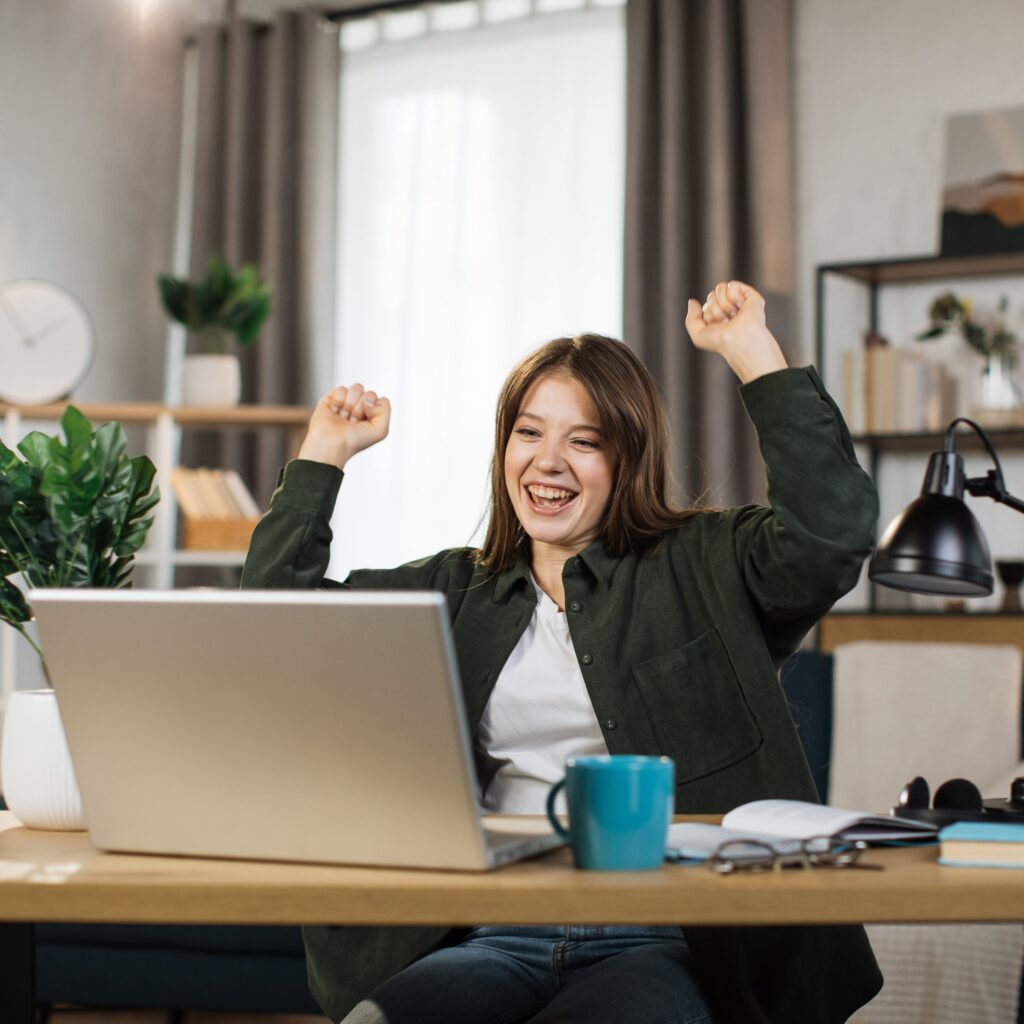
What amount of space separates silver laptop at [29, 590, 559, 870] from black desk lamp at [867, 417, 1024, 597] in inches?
17.3

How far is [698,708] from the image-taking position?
142cm

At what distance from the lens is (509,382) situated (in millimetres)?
1685

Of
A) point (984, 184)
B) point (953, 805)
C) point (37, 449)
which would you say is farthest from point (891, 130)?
point (37, 449)

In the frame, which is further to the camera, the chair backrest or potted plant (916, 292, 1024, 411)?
potted plant (916, 292, 1024, 411)

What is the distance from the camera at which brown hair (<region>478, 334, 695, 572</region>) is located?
1.59m

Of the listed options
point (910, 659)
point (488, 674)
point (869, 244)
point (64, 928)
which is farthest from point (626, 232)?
point (488, 674)

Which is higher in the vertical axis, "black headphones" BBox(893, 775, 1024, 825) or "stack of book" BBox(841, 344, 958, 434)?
"stack of book" BBox(841, 344, 958, 434)

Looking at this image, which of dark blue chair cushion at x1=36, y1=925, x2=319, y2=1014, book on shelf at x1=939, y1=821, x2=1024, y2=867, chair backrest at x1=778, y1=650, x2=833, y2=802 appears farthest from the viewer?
chair backrest at x1=778, y1=650, x2=833, y2=802

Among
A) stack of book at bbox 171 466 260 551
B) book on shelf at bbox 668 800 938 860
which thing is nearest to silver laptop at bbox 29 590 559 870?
book on shelf at bbox 668 800 938 860

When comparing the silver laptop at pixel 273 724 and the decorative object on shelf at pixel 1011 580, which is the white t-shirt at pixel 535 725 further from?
the decorative object on shelf at pixel 1011 580

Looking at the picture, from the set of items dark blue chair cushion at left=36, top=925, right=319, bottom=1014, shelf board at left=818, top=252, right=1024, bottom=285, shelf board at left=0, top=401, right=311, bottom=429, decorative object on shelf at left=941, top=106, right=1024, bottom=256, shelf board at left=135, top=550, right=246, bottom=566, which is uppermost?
decorative object on shelf at left=941, top=106, right=1024, bottom=256

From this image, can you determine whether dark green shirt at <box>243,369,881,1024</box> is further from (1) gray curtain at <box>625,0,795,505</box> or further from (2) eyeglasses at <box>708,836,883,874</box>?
(1) gray curtain at <box>625,0,795,505</box>

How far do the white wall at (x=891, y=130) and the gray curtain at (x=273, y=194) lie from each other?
1571 mm

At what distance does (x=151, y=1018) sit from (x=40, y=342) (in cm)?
198
